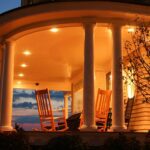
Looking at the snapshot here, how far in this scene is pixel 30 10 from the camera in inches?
396

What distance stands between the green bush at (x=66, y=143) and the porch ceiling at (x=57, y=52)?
150 inches

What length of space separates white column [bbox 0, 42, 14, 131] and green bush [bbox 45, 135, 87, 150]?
299cm

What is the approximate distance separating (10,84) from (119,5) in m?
3.81

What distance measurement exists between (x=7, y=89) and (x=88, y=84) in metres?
2.54

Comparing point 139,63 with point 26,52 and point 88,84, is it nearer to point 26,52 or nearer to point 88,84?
point 88,84

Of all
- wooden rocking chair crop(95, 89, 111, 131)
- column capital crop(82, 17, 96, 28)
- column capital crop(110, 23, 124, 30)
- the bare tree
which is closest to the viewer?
the bare tree

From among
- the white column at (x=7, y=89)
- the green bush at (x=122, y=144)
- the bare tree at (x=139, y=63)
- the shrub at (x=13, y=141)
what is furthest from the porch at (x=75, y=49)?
the shrub at (x=13, y=141)

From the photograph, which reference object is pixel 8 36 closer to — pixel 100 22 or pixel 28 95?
pixel 100 22

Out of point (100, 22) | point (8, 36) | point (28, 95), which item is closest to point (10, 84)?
point (8, 36)

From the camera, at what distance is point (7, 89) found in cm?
1078

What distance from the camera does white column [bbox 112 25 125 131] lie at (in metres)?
9.55

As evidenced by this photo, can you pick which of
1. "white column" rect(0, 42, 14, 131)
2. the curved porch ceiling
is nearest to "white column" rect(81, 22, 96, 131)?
the curved porch ceiling

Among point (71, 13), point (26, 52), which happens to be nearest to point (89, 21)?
point (71, 13)

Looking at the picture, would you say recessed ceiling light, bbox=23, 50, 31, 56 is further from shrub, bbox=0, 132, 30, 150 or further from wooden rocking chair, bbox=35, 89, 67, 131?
shrub, bbox=0, 132, 30, 150
